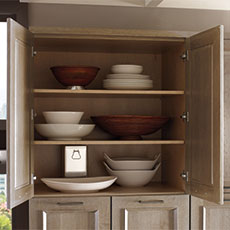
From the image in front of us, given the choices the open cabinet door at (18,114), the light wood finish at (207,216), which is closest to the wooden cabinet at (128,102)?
the open cabinet door at (18,114)

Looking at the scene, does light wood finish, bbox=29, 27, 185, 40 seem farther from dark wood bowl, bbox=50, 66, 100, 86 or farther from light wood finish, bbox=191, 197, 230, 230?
light wood finish, bbox=191, 197, 230, 230

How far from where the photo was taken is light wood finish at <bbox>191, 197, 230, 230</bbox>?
2.38 metres

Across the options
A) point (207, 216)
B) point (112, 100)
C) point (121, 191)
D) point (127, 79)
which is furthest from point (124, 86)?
point (207, 216)

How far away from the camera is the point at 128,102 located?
9.14 feet

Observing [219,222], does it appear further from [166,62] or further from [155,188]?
[166,62]

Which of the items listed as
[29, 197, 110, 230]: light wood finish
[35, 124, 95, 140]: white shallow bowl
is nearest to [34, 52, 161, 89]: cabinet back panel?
[35, 124, 95, 140]: white shallow bowl

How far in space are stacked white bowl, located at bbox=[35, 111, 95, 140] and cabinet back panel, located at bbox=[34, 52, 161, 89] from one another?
1.16 ft

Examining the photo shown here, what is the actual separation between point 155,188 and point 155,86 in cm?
65

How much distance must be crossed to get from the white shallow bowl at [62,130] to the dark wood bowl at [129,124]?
0.41ft

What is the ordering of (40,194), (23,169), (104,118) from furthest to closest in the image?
(104,118), (40,194), (23,169)

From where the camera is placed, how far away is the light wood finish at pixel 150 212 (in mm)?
2334

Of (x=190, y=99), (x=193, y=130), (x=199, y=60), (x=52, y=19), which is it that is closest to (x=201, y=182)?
(x=193, y=130)

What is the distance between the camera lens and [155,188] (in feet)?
8.23

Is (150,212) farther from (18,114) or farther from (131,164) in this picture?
(18,114)
